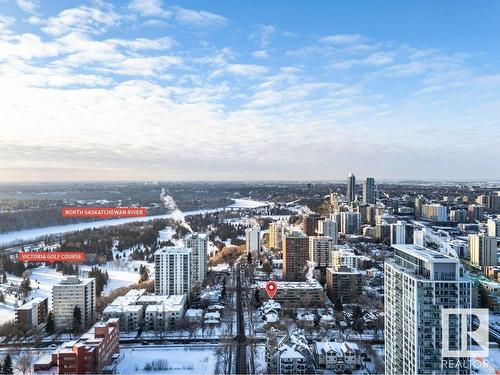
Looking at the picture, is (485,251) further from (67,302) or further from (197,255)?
(67,302)

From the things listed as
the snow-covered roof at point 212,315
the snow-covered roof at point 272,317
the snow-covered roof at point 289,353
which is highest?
the snow-covered roof at point 289,353

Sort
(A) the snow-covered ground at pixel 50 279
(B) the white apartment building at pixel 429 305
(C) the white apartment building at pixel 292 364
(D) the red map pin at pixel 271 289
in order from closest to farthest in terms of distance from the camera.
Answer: (B) the white apartment building at pixel 429 305 < (C) the white apartment building at pixel 292 364 < (A) the snow-covered ground at pixel 50 279 < (D) the red map pin at pixel 271 289

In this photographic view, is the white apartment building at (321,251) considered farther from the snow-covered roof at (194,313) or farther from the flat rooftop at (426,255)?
the flat rooftop at (426,255)

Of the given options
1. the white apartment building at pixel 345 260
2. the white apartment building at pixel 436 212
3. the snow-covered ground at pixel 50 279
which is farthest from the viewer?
the white apartment building at pixel 436 212

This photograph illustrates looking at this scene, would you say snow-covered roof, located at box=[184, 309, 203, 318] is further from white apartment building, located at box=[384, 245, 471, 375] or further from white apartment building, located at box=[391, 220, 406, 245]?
white apartment building, located at box=[391, 220, 406, 245]

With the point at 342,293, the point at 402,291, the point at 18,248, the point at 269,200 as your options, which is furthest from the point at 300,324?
the point at 269,200

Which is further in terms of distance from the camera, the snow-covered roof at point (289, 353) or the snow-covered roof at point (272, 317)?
the snow-covered roof at point (272, 317)

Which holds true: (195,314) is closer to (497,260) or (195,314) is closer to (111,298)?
(111,298)

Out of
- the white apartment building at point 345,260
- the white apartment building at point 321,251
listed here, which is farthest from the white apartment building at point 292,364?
the white apartment building at point 321,251
